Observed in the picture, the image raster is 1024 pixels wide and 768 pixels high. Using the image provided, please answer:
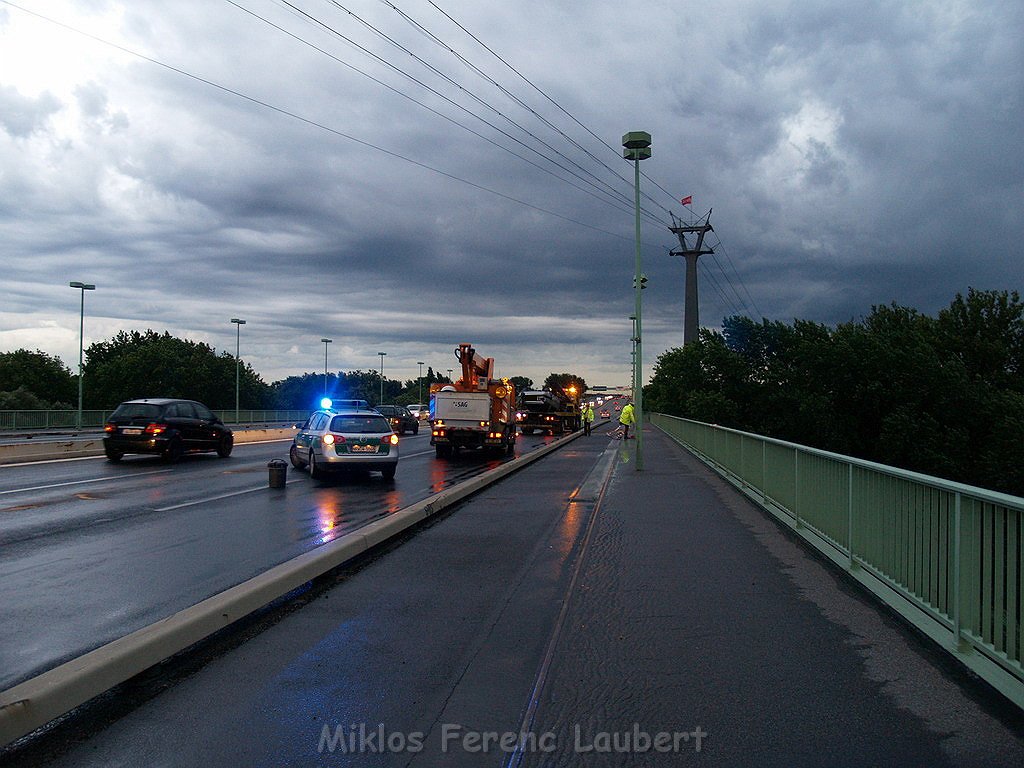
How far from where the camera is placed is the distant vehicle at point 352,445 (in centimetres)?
1827

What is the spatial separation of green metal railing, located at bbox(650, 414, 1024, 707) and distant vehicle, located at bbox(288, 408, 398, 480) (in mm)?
10765

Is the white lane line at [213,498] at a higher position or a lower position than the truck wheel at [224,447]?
lower

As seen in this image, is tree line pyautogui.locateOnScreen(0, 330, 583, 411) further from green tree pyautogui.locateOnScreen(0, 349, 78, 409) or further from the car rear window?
the car rear window

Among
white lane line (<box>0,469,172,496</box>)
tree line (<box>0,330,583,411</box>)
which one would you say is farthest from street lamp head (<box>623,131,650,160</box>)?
tree line (<box>0,330,583,411</box>)

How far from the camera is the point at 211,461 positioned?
23.7 metres

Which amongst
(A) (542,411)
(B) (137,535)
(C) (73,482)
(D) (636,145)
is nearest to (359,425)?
(C) (73,482)

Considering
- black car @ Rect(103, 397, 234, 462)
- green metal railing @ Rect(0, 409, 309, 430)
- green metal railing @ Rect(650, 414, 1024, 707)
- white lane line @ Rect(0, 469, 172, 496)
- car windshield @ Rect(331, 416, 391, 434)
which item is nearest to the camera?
green metal railing @ Rect(650, 414, 1024, 707)

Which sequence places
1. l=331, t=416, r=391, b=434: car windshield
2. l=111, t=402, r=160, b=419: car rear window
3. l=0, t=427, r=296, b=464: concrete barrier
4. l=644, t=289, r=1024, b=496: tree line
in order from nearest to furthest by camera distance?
l=331, t=416, r=391, b=434: car windshield, l=111, t=402, r=160, b=419: car rear window, l=0, t=427, r=296, b=464: concrete barrier, l=644, t=289, r=1024, b=496: tree line

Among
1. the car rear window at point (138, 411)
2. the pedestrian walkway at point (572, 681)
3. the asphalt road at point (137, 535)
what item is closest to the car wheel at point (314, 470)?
the asphalt road at point (137, 535)

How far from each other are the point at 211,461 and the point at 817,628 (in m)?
20.6

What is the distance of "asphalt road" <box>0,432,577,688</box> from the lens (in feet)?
20.7

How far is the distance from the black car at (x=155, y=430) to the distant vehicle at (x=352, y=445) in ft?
19.2

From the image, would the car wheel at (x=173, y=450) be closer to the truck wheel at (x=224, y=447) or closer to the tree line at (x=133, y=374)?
the truck wheel at (x=224, y=447)

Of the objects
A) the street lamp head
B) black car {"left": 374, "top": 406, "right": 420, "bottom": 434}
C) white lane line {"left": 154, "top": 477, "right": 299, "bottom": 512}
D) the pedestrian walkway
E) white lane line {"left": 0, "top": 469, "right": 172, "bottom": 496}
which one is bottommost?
white lane line {"left": 0, "top": 469, "right": 172, "bottom": 496}
